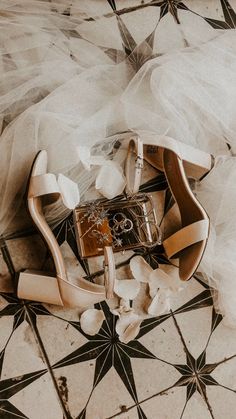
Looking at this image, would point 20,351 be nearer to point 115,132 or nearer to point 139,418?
point 139,418

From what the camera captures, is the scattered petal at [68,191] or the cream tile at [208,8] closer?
the scattered petal at [68,191]

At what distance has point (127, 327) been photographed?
1002 millimetres

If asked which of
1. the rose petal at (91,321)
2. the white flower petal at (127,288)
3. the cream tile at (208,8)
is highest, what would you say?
the cream tile at (208,8)

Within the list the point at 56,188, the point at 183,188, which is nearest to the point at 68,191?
the point at 56,188

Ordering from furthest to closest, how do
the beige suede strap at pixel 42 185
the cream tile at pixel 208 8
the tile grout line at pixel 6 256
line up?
1. the cream tile at pixel 208 8
2. the tile grout line at pixel 6 256
3. the beige suede strap at pixel 42 185

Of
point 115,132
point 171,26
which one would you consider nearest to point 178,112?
point 115,132

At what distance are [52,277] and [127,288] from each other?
7.3 inches

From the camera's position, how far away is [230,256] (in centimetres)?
97

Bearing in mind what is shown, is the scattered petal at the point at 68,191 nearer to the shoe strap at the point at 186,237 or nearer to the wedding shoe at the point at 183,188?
the wedding shoe at the point at 183,188

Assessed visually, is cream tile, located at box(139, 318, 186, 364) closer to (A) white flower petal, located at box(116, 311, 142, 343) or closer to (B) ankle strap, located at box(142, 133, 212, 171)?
(A) white flower petal, located at box(116, 311, 142, 343)

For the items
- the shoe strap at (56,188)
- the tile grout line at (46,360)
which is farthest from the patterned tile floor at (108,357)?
the shoe strap at (56,188)

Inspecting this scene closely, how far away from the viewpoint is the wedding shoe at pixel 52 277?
2.86ft

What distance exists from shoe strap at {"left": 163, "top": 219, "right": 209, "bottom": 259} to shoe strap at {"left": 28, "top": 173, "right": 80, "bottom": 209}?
0.75 ft

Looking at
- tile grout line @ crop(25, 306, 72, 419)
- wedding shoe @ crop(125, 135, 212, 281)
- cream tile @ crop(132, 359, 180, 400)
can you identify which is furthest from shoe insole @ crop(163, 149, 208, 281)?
tile grout line @ crop(25, 306, 72, 419)
